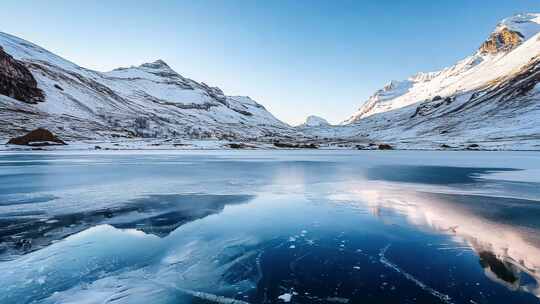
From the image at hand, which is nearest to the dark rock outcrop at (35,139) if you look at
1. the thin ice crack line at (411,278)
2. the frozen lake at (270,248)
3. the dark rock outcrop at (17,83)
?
the frozen lake at (270,248)

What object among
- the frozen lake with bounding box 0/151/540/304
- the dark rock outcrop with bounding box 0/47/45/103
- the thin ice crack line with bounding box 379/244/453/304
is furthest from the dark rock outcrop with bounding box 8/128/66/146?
the thin ice crack line with bounding box 379/244/453/304

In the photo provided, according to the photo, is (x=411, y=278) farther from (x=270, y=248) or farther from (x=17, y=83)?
(x=17, y=83)

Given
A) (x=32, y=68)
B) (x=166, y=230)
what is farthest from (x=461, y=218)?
(x=32, y=68)

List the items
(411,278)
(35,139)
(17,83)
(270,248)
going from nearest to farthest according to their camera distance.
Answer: (411,278) → (270,248) → (35,139) → (17,83)

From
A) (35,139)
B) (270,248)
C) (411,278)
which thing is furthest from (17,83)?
(411,278)

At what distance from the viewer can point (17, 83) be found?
13325 centimetres

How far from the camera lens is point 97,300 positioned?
5578mm

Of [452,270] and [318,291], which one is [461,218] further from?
[318,291]

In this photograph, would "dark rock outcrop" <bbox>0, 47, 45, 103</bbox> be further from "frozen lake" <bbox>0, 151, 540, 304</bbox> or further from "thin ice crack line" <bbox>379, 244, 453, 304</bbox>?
"thin ice crack line" <bbox>379, 244, 453, 304</bbox>

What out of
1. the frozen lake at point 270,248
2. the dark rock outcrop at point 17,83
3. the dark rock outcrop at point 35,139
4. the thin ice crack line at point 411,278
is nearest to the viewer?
the thin ice crack line at point 411,278

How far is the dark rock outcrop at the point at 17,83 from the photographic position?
12912cm

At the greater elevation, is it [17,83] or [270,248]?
[17,83]

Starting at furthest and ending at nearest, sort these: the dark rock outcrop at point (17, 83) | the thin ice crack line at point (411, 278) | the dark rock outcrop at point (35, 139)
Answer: the dark rock outcrop at point (17, 83)
the dark rock outcrop at point (35, 139)
the thin ice crack line at point (411, 278)

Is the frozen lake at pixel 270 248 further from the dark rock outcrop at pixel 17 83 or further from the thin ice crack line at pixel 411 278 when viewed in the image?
the dark rock outcrop at pixel 17 83
